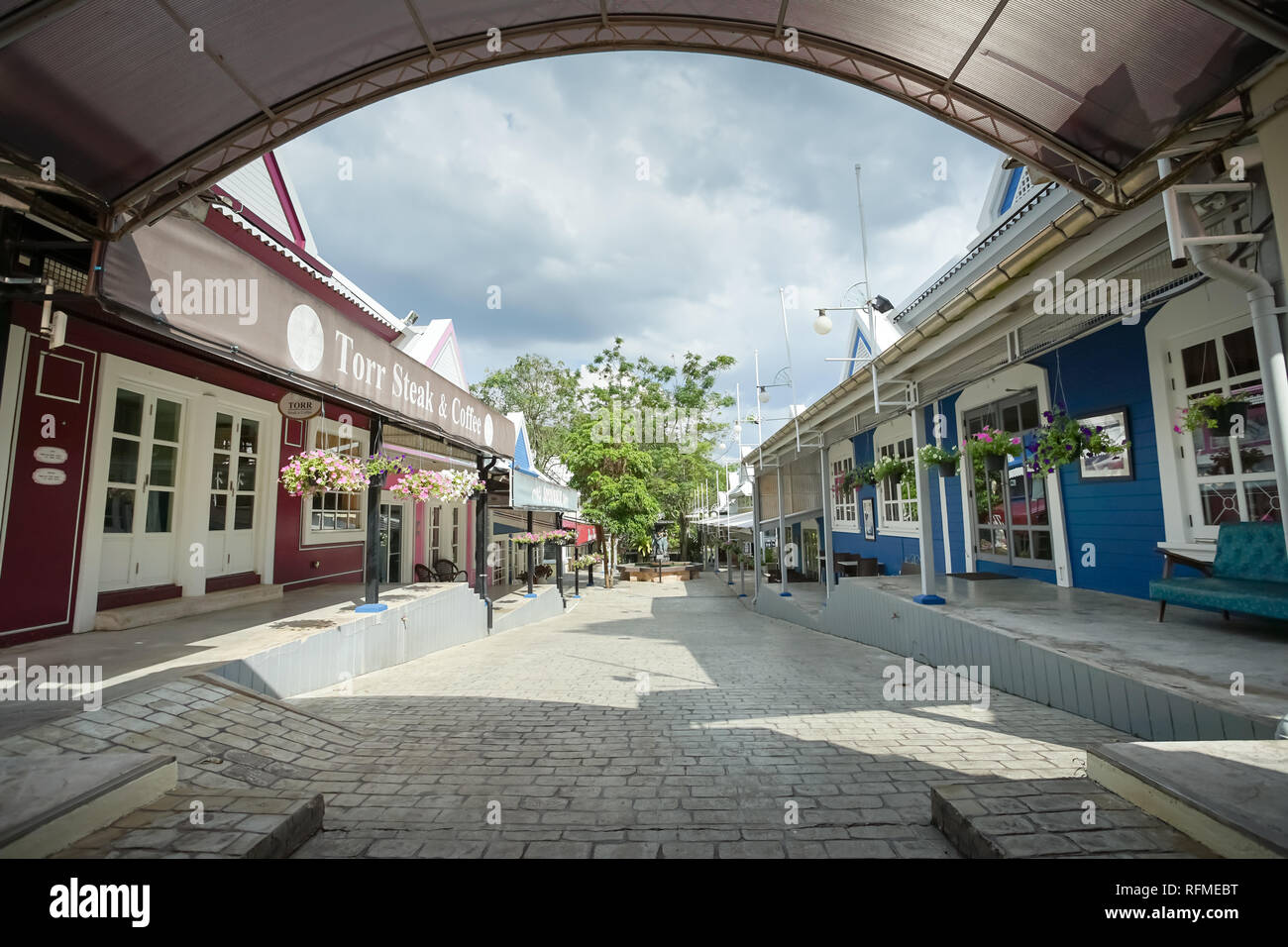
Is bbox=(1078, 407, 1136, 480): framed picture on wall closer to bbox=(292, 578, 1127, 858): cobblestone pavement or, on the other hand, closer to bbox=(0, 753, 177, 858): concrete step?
bbox=(292, 578, 1127, 858): cobblestone pavement

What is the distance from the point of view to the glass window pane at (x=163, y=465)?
593 centimetres

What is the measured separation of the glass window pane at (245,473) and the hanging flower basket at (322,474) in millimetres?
2289

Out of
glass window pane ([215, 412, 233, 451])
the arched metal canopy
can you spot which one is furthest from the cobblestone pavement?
glass window pane ([215, 412, 233, 451])

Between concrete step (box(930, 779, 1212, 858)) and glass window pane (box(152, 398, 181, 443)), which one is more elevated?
glass window pane (box(152, 398, 181, 443))

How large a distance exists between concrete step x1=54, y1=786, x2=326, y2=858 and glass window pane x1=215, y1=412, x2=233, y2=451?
5.79 metres

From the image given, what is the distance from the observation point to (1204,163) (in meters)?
2.92

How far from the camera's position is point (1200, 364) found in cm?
545

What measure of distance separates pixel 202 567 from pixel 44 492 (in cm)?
192

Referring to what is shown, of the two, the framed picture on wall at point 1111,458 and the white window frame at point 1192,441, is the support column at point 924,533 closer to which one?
the framed picture on wall at point 1111,458

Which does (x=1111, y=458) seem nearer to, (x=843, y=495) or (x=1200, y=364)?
(x=1200, y=364)

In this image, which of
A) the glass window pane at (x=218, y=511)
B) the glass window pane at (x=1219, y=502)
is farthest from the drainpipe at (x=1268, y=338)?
the glass window pane at (x=218, y=511)

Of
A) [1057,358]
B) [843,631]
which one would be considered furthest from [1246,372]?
[843,631]

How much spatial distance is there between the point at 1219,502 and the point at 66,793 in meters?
8.43

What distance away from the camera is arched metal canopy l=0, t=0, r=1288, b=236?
9.04 ft
